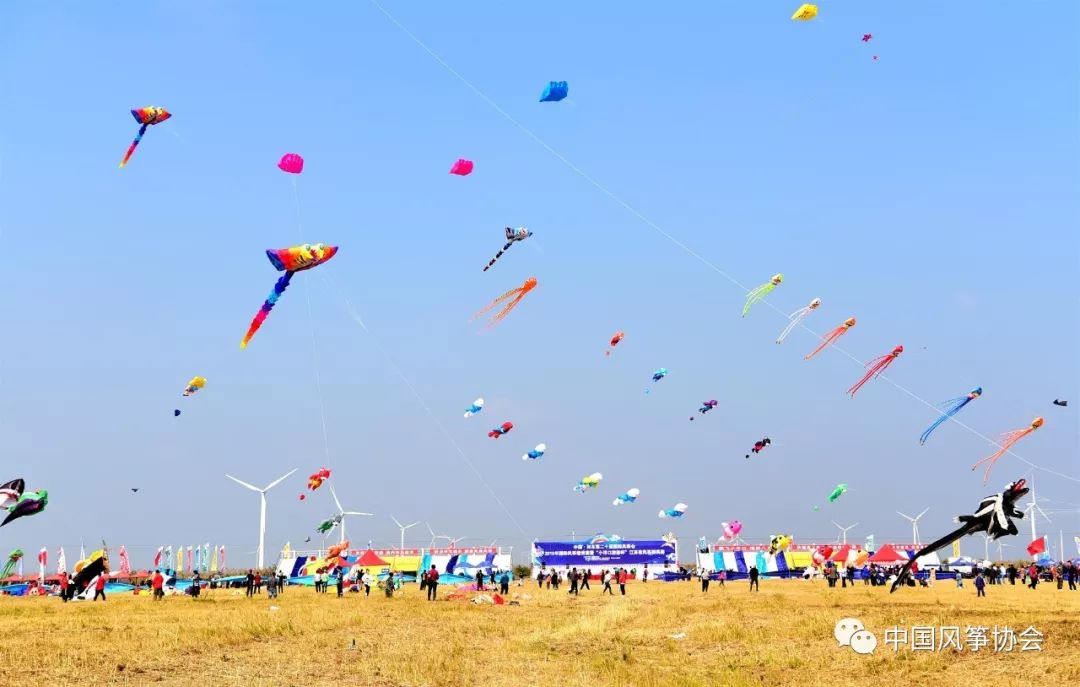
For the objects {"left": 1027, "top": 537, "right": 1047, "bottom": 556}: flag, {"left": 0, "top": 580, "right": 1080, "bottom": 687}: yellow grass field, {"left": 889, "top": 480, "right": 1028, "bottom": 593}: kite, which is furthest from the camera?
{"left": 1027, "top": 537, "right": 1047, "bottom": 556}: flag

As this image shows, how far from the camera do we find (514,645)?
29.7 m

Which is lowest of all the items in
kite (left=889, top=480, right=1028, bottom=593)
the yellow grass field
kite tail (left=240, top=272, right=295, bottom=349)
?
the yellow grass field

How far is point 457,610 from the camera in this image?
4294cm

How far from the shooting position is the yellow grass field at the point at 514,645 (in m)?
22.8

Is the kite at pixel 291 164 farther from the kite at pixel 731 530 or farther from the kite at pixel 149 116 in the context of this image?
the kite at pixel 731 530

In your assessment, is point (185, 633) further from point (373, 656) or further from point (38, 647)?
point (373, 656)

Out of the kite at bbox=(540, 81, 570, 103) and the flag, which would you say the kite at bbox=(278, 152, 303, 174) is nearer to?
the kite at bbox=(540, 81, 570, 103)

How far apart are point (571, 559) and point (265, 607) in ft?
155

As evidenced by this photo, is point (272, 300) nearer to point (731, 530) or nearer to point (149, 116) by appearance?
point (149, 116)

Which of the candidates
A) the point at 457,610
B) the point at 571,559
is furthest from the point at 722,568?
the point at 457,610

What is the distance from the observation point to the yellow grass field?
2281 cm

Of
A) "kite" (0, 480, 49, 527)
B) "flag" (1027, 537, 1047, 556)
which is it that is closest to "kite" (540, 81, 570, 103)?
"kite" (0, 480, 49, 527)

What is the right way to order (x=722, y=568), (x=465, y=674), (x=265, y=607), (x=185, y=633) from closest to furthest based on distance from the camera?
1. (x=465, y=674)
2. (x=185, y=633)
3. (x=265, y=607)
4. (x=722, y=568)

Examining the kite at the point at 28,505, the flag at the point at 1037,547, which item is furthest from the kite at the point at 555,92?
the flag at the point at 1037,547
